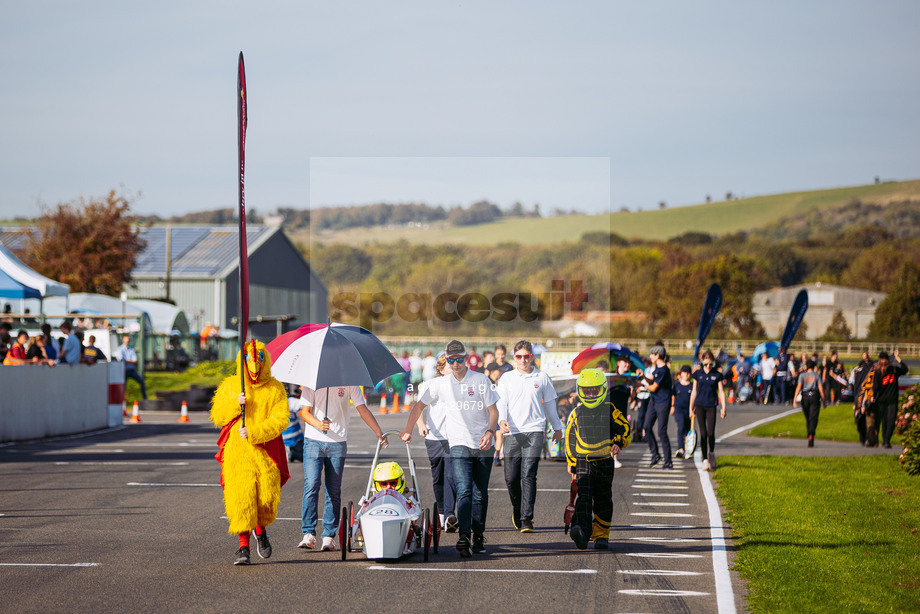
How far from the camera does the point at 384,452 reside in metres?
18.9

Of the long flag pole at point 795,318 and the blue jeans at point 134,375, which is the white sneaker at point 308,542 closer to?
the blue jeans at point 134,375

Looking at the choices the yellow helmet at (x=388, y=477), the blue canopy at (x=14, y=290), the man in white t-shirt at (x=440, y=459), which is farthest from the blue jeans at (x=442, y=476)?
the blue canopy at (x=14, y=290)

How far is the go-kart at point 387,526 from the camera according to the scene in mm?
8922

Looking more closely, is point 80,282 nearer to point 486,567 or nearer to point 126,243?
point 126,243

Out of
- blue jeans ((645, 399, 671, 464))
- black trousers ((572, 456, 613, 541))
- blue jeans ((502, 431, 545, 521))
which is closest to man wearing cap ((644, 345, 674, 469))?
blue jeans ((645, 399, 671, 464))

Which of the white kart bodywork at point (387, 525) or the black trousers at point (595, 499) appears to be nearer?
the white kart bodywork at point (387, 525)

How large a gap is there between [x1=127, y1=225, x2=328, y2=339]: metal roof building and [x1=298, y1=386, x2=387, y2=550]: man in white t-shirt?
161 feet

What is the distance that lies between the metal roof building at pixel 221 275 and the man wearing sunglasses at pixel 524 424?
48.0 metres

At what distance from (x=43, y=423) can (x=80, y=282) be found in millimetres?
32092

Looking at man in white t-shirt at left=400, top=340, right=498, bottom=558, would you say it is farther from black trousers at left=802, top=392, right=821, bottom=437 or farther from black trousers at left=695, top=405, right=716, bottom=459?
black trousers at left=802, top=392, right=821, bottom=437

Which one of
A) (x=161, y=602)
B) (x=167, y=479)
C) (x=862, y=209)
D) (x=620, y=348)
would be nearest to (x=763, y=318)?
(x=862, y=209)

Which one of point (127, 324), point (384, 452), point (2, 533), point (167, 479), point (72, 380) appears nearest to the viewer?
point (2, 533)

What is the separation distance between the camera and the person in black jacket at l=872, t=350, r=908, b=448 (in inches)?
805

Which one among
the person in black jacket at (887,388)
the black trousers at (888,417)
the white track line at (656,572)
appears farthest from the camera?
the black trousers at (888,417)
